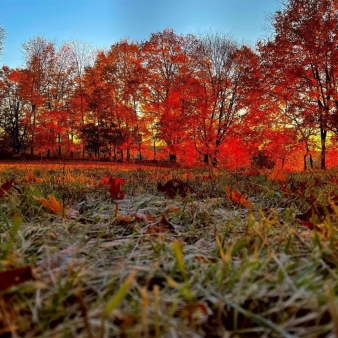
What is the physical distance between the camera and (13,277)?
0.58 metres

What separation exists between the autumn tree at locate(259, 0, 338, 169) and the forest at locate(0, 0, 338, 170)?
0.04m

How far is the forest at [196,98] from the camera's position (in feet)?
38.1

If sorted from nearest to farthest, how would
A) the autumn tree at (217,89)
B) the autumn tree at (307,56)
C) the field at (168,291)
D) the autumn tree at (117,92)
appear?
1. the field at (168,291)
2. the autumn tree at (307,56)
3. the autumn tree at (217,89)
4. the autumn tree at (117,92)

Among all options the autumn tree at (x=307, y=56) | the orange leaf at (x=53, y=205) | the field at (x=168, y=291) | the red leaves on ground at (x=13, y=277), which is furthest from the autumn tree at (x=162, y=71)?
the red leaves on ground at (x=13, y=277)

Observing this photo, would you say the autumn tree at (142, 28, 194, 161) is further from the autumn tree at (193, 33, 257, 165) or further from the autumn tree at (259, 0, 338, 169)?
the autumn tree at (259, 0, 338, 169)

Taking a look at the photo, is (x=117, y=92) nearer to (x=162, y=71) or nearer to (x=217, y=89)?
(x=162, y=71)

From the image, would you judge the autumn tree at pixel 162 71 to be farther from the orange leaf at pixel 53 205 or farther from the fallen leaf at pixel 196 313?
the fallen leaf at pixel 196 313

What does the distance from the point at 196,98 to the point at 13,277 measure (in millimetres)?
18731

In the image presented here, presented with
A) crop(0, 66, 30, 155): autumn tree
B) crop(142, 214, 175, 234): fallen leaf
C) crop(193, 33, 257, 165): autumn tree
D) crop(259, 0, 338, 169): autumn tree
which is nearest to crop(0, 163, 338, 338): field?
crop(142, 214, 175, 234): fallen leaf

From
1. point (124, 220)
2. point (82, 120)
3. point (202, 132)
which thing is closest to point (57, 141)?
point (82, 120)

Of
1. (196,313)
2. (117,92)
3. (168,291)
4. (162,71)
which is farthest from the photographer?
(117,92)

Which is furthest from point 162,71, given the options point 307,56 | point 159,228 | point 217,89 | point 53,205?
point 159,228

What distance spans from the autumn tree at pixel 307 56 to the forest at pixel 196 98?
37 millimetres

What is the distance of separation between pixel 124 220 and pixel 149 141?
23.0 metres
